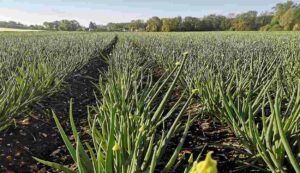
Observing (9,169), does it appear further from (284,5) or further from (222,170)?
(284,5)

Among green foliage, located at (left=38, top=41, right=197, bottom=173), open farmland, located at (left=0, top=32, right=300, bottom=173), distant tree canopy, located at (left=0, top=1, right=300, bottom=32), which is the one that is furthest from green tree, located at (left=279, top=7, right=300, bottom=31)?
green foliage, located at (left=38, top=41, right=197, bottom=173)

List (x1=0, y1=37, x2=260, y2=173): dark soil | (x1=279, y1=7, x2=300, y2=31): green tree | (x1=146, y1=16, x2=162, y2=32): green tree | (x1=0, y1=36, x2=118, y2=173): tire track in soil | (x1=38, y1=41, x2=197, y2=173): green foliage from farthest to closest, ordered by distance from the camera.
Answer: (x1=146, y1=16, x2=162, y2=32): green tree < (x1=279, y1=7, x2=300, y2=31): green tree < (x1=0, y1=36, x2=118, y2=173): tire track in soil < (x1=0, y1=37, x2=260, y2=173): dark soil < (x1=38, y1=41, x2=197, y2=173): green foliage

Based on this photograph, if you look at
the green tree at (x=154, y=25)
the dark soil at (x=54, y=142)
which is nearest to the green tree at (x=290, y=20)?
the green tree at (x=154, y=25)

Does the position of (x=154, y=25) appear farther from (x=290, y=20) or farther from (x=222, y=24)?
(x=290, y=20)

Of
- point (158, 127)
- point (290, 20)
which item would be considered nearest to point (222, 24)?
point (290, 20)

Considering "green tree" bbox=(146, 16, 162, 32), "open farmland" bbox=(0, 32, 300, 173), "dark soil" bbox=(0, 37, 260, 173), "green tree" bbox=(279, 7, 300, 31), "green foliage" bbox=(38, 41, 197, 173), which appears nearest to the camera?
"green foliage" bbox=(38, 41, 197, 173)

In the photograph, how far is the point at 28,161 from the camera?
2.87 metres

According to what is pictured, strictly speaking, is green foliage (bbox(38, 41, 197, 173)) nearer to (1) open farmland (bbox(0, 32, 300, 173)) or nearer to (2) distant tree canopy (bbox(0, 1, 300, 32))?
(1) open farmland (bbox(0, 32, 300, 173))

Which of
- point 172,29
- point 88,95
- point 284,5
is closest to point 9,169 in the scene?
point 88,95

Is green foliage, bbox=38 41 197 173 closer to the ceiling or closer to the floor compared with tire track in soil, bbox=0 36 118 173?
closer to the ceiling

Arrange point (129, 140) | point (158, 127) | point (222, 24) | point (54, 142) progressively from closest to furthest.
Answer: point (129, 140), point (158, 127), point (54, 142), point (222, 24)

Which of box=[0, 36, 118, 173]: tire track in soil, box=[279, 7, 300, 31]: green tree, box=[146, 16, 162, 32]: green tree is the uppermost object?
box=[0, 36, 118, 173]: tire track in soil

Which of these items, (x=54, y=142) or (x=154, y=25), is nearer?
(x=54, y=142)

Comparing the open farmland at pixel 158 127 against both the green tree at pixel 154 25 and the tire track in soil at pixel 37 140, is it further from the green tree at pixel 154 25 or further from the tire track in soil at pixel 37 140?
the green tree at pixel 154 25
